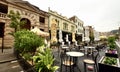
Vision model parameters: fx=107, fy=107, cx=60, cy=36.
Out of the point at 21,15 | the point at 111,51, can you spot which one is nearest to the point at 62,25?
the point at 21,15

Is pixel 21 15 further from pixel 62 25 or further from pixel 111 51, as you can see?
pixel 111 51

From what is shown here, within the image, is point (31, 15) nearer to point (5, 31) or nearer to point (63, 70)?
point (5, 31)

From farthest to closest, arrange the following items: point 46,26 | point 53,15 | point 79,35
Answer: point 79,35 → point 53,15 → point 46,26

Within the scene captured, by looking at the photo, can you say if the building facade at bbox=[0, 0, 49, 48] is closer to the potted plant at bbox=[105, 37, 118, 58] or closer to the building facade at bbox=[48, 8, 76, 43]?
the building facade at bbox=[48, 8, 76, 43]

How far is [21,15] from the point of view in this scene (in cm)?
1669

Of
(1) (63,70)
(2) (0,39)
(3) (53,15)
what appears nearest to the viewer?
(1) (63,70)

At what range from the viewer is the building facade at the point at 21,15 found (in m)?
14.2

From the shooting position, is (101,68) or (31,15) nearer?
(101,68)

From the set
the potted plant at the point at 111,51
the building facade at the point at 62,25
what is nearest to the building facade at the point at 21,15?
the building facade at the point at 62,25

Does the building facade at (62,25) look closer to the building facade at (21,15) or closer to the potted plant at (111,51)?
the building facade at (21,15)

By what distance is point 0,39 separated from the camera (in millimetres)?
13648

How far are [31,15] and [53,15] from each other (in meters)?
6.61

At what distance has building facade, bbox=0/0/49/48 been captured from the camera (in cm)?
1419

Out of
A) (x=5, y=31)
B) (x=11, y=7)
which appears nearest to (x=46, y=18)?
(x=11, y=7)
